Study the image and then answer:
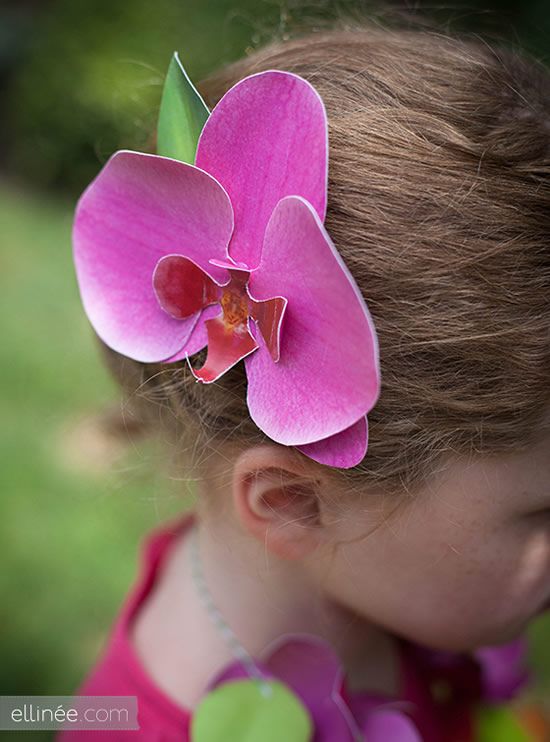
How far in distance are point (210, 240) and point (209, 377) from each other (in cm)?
14

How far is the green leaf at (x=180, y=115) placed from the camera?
968 mm

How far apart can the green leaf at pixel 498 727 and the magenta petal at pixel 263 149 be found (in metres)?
0.92

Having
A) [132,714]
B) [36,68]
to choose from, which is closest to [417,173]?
[132,714]

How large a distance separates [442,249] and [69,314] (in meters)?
2.60

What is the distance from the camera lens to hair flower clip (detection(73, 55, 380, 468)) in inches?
32.9

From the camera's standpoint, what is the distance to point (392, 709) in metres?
1.18

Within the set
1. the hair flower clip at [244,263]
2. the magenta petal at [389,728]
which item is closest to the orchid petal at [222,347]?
the hair flower clip at [244,263]

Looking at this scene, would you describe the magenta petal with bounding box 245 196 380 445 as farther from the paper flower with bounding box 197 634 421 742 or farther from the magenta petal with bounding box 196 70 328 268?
the paper flower with bounding box 197 634 421 742

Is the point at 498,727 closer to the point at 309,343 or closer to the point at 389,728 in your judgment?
the point at 389,728

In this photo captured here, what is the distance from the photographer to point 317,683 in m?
1.12

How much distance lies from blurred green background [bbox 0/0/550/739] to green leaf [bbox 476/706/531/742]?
0.62m

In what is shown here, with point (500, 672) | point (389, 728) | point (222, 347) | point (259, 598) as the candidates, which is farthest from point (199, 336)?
point (500, 672)

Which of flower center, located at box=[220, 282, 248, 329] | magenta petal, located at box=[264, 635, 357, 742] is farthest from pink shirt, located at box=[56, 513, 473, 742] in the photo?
flower center, located at box=[220, 282, 248, 329]

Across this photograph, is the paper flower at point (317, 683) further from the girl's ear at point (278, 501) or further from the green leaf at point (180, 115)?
the green leaf at point (180, 115)
